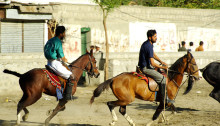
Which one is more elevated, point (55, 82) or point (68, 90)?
point (55, 82)

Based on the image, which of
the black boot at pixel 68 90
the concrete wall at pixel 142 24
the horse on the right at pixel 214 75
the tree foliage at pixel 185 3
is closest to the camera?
the black boot at pixel 68 90

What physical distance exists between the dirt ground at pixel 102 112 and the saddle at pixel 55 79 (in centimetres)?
111

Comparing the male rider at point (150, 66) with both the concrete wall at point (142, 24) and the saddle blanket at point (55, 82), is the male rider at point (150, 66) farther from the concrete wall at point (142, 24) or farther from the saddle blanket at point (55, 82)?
the concrete wall at point (142, 24)

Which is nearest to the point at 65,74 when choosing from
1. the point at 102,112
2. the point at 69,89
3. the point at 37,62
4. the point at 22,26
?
the point at 69,89

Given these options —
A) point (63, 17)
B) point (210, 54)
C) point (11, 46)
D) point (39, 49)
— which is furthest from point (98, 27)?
point (210, 54)

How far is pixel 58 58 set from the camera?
9266mm

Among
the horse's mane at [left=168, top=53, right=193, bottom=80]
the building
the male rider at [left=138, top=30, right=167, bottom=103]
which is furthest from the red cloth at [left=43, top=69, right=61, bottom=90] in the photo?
the building

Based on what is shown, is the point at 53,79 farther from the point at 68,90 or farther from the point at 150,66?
the point at 150,66

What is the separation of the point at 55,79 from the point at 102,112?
2.79 metres

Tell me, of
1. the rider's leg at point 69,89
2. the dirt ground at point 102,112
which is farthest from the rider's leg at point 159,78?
the rider's leg at point 69,89

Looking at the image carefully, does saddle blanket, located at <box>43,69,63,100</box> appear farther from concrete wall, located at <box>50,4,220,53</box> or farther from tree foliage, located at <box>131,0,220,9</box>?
tree foliage, located at <box>131,0,220,9</box>

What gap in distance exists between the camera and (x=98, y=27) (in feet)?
68.2

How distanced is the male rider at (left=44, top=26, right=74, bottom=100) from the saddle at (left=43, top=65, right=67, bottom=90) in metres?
0.09

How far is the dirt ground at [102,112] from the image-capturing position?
9914mm
